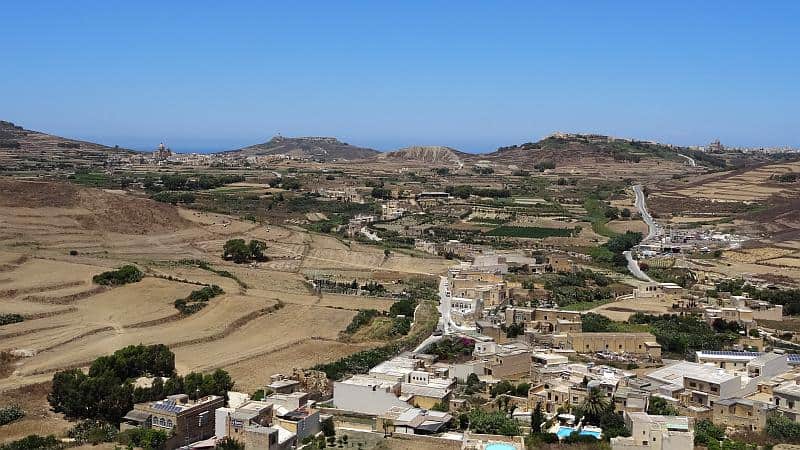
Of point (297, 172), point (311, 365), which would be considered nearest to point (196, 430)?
point (311, 365)

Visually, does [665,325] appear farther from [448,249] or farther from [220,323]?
[448,249]

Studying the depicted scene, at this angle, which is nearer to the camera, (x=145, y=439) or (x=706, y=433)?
(x=145, y=439)

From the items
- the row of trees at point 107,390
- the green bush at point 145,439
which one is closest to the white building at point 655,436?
the green bush at point 145,439

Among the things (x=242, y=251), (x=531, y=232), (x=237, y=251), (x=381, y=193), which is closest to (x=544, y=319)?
(x=242, y=251)

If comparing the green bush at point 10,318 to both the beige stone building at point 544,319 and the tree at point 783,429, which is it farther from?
the tree at point 783,429

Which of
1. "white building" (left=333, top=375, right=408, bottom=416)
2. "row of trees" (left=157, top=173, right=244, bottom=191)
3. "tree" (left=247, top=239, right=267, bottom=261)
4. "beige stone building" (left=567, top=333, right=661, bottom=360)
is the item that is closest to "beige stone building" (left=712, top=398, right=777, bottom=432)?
"beige stone building" (left=567, top=333, right=661, bottom=360)

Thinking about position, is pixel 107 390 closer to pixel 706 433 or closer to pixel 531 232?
pixel 706 433
